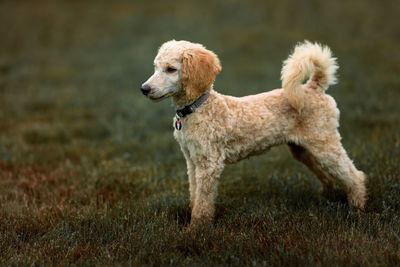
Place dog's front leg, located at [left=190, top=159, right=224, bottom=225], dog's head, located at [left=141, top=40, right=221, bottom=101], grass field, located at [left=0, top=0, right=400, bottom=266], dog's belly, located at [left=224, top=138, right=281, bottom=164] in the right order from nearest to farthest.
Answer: grass field, located at [left=0, top=0, right=400, bottom=266] → dog's head, located at [left=141, top=40, right=221, bottom=101] → dog's front leg, located at [left=190, top=159, right=224, bottom=225] → dog's belly, located at [left=224, top=138, right=281, bottom=164]

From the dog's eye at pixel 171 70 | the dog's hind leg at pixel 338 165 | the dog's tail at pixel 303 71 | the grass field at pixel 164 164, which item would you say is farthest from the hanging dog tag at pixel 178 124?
the dog's hind leg at pixel 338 165

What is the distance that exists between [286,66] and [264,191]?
178 cm

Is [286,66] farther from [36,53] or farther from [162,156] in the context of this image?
[36,53]

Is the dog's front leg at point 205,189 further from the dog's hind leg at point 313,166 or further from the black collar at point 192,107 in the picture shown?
the dog's hind leg at point 313,166

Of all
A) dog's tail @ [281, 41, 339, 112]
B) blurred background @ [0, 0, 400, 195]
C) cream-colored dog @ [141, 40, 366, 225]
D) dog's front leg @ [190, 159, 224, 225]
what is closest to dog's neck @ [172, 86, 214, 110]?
cream-colored dog @ [141, 40, 366, 225]

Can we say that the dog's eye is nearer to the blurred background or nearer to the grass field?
the grass field

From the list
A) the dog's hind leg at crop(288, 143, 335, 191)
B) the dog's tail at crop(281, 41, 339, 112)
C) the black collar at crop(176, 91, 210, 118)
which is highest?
the dog's tail at crop(281, 41, 339, 112)

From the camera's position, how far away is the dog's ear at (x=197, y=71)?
14.1ft

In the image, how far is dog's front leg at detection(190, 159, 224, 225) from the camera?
4.50 metres

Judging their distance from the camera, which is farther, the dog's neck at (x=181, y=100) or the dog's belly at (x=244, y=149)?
the dog's belly at (x=244, y=149)

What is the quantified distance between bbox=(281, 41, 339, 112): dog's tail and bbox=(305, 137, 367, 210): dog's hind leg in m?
0.55

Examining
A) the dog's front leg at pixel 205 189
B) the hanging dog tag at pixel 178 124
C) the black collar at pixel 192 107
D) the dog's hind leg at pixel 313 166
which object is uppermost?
the black collar at pixel 192 107

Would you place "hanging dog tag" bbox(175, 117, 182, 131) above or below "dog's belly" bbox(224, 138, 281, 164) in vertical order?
above

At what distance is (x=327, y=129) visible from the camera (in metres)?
4.73
